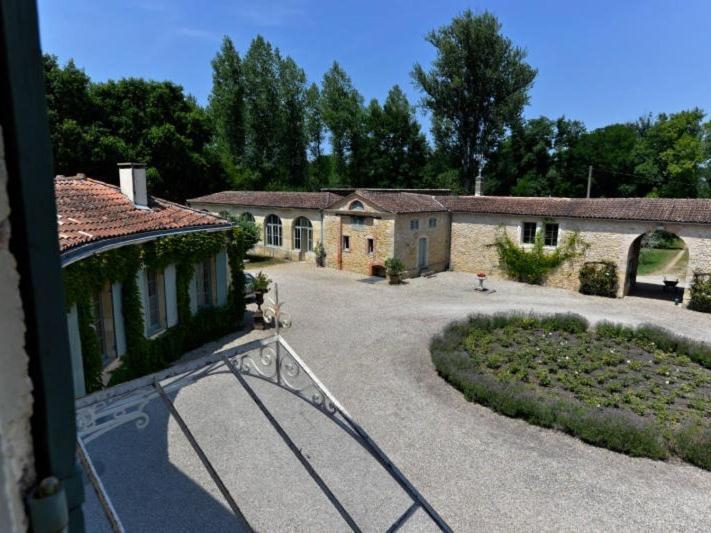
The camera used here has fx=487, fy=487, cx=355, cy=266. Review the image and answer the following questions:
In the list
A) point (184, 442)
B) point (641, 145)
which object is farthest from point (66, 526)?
point (641, 145)

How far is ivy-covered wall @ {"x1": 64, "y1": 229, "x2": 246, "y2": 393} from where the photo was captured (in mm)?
8375

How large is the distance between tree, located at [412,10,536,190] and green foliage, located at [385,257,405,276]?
20.5 m

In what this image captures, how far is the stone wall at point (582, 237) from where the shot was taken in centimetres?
1880

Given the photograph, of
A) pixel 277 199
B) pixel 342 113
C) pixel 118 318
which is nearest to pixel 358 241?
pixel 277 199

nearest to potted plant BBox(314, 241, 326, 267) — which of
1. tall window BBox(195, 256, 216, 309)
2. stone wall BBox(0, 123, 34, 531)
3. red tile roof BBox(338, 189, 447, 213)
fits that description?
red tile roof BBox(338, 189, 447, 213)

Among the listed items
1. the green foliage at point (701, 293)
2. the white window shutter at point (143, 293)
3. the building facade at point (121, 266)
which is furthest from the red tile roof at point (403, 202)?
the white window shutter at point (143, 293)

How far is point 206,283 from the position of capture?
45.8 ft

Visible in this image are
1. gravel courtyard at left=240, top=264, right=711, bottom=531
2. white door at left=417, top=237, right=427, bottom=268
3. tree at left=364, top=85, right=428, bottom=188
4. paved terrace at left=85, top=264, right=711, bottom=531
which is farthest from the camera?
tree at left=364, top=85, right=428, bottom=188

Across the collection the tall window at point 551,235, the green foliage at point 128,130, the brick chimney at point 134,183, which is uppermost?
the green foliage at point 128,130

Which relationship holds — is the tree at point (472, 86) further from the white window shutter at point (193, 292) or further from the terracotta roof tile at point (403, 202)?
the white window shutter at point (193, 292)

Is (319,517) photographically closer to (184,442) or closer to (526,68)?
(184,442)

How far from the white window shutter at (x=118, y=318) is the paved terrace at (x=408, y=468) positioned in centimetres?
157

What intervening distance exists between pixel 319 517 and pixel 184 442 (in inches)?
114

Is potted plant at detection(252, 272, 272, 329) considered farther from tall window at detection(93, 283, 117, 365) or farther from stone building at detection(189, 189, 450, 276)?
stone building at detection(189, 189, 450, 276)
